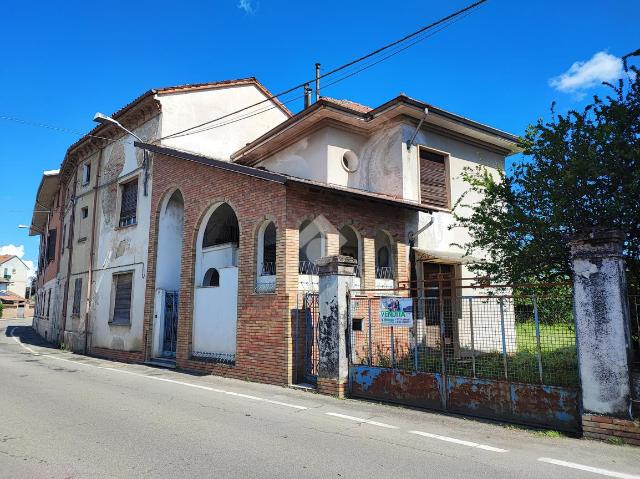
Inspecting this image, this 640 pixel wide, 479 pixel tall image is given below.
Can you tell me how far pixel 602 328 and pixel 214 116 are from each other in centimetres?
1494

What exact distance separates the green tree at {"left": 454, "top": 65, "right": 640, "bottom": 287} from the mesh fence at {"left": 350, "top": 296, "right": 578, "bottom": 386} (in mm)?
1104

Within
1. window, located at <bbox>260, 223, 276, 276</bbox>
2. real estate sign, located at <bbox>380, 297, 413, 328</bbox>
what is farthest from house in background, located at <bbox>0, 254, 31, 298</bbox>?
real estate sign, located at <bbox>380, 297, 413, 328</bbox>

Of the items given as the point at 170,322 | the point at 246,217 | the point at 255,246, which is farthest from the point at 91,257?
the point at 255,246

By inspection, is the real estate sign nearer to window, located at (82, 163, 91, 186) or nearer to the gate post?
the gate post

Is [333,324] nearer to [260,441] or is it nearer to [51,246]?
[260,441]

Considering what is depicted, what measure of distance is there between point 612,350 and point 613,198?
97.9 inches

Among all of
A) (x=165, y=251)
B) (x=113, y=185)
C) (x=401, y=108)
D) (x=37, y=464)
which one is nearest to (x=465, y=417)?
(x=37, y=464)

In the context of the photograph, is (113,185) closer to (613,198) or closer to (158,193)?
(158,193)

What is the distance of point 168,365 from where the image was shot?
42.7 feet

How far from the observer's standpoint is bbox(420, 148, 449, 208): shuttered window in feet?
45.1

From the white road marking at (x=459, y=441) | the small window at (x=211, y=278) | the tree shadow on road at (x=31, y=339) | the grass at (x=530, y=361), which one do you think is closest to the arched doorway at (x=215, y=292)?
the small window at (x=211, y=278)

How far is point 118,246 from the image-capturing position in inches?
648

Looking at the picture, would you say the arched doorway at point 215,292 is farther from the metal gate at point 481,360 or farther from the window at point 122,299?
the window at point 122,299

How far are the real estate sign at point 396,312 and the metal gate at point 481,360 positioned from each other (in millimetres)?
37
